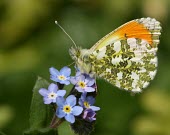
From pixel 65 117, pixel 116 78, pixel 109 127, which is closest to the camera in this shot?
pixel 65 117

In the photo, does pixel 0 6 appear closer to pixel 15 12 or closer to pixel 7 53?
pixel 15 12

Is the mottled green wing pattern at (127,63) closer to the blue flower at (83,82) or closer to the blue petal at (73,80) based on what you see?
the blue flower at (83,82)

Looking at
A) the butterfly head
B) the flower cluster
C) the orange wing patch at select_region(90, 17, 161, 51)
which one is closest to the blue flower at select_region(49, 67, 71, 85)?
the flower cluster

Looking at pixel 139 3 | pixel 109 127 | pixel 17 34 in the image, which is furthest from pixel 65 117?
pixel 139 3

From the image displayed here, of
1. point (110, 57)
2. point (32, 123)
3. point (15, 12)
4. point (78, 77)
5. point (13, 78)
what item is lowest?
point (32, 123)

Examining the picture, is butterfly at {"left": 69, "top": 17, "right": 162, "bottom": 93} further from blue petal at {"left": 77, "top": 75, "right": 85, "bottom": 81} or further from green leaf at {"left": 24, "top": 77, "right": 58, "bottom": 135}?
green leaf at {"left": 24, "top": 77, "right": 58, "bottom": 135}

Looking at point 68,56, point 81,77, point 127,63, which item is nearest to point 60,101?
point 81,77
